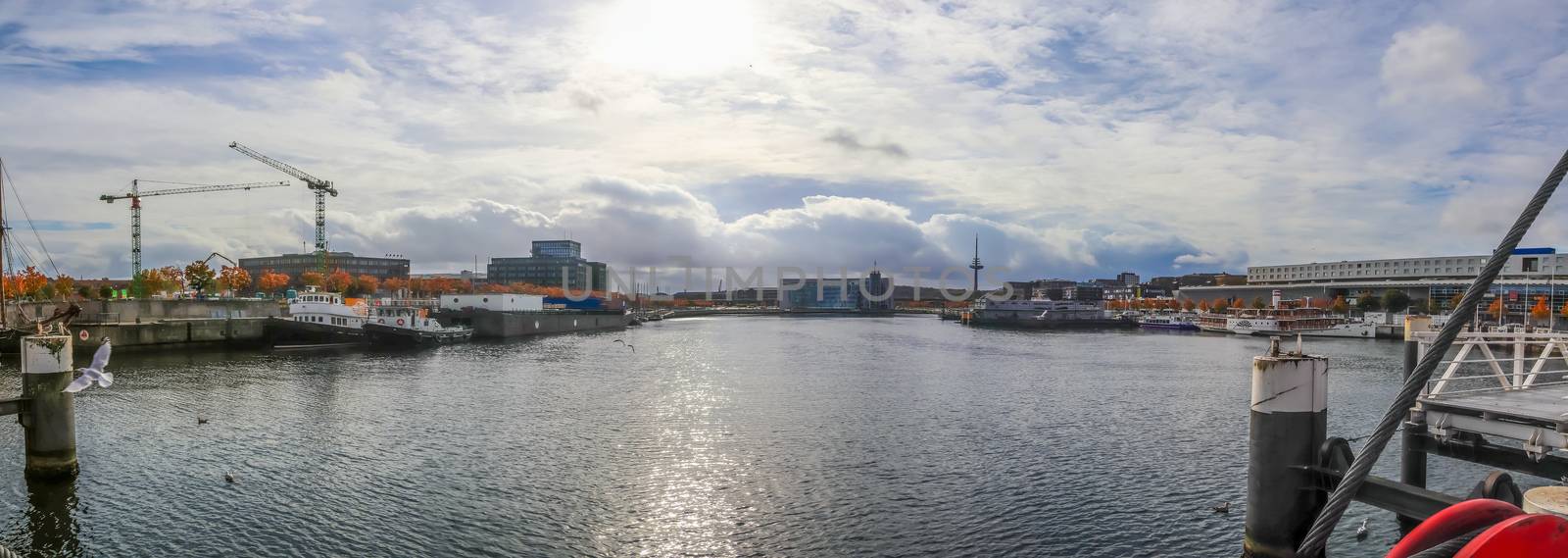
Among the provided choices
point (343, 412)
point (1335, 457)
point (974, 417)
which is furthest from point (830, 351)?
point (1335, 457)

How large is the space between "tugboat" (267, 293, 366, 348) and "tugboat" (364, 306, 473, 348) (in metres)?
1.52

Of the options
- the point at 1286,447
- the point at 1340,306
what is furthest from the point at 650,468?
the point at 1340,306

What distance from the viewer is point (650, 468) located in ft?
83.7

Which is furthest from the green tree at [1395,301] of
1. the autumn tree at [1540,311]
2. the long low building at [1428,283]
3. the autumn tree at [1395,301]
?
the autumn tree at [1540,311]

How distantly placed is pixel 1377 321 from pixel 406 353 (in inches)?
5397

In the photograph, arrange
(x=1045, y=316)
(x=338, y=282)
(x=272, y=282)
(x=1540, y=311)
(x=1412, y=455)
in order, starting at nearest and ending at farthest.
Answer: (x=1412, y=455), (x=1540, y=311), (x=272, y=282), (x=1045, y=316), (x=338, y=282)

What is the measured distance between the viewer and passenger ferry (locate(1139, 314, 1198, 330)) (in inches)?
5451

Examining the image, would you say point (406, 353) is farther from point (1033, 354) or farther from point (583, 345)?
point (1033, 354)

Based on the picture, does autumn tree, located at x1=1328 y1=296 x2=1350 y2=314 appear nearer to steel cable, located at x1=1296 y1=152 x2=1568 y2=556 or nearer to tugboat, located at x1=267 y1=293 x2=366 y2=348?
tugboat, located at x1=267 y1=293 x2=366 y2=348

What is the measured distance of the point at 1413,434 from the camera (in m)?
15.9

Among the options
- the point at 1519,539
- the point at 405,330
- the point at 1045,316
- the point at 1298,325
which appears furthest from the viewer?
the point at 1045,316

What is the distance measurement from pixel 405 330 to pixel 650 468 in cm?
6267

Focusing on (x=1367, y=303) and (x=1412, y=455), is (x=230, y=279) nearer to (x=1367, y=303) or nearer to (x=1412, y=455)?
(x=1412, y=455)

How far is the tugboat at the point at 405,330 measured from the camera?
3024 inches
